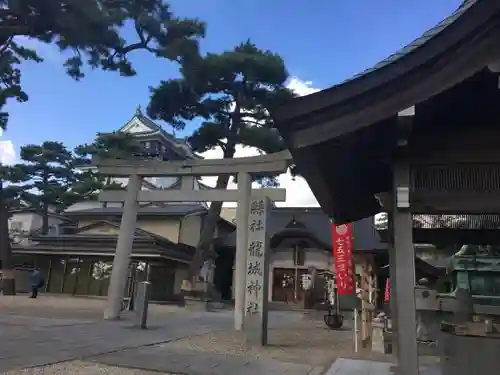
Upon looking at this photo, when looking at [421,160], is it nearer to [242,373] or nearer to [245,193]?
[242,373]

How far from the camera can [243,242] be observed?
1277cm

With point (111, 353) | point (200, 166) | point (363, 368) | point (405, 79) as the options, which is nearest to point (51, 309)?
point (200, 166)

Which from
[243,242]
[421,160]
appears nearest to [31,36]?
[243,242]

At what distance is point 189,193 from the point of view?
14.3 meters

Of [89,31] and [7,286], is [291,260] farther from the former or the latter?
[89,31]

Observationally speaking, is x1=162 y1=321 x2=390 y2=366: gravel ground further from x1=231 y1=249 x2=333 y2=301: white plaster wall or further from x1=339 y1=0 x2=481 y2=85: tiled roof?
x1=231 y1=249 x2=333 y2=301: white plaster wall

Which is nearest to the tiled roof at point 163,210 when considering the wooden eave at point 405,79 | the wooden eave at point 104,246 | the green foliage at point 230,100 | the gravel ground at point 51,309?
the wooden eave at point 104,246

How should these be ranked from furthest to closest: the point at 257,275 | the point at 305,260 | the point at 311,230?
the point at 311,230, the point at 305,260, the point at 257,275

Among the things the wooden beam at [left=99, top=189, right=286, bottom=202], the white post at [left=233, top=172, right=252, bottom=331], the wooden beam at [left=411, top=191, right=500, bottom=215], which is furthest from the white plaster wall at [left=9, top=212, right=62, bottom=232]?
the wooden beam at [left=411, top=191, right=500, bottom=215]

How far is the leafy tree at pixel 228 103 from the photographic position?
24.5 meters

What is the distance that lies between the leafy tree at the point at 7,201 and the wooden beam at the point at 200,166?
13916 millimetres

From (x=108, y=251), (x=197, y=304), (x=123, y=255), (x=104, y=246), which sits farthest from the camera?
(x=104, y=246)

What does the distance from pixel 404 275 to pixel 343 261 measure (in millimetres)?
10597

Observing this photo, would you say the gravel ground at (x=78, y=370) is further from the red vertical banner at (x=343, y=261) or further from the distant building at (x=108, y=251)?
the distant building at (x=108, y=251)
